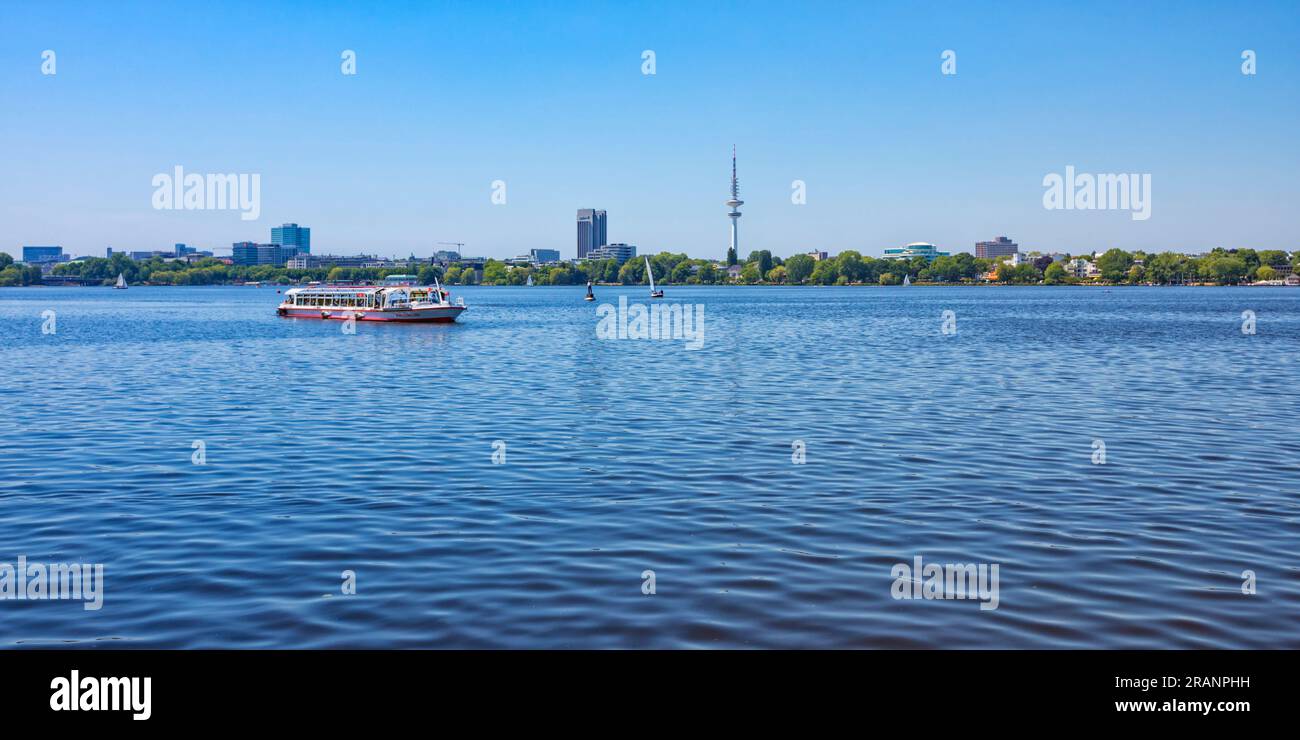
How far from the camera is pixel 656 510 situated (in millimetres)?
18547

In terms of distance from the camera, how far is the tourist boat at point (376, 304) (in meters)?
109

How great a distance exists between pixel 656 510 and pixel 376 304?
105147mm

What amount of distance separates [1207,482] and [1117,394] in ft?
60.0

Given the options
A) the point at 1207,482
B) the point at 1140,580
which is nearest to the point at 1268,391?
the point at 1207,482
